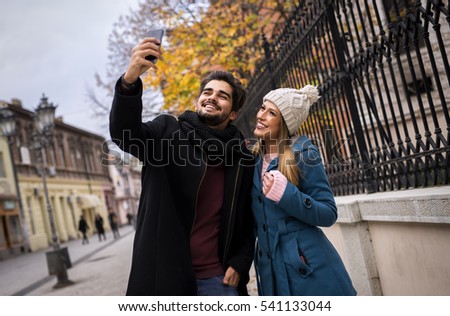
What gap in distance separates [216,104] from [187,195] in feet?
2.11

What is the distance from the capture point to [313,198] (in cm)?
269

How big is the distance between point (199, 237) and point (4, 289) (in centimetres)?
1220

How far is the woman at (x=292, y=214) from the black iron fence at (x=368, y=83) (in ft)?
3.33

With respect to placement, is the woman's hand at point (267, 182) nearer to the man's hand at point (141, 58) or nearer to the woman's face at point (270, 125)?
the woman's face at point (270, 125)

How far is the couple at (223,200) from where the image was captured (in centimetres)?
262

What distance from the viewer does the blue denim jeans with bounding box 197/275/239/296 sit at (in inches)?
111

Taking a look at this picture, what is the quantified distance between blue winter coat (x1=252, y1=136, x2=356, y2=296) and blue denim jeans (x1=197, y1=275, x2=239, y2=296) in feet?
0.79

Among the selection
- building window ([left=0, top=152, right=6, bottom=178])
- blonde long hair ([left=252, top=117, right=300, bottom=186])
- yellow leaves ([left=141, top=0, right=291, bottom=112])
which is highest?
building window ([left=0, top=152, right=6, bottom=178])

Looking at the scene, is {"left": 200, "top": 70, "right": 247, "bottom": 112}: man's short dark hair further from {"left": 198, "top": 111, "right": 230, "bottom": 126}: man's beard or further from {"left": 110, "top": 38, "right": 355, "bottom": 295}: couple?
{"left": 198, "top": 111, "right": 230, "bottom": 126}: man's beard

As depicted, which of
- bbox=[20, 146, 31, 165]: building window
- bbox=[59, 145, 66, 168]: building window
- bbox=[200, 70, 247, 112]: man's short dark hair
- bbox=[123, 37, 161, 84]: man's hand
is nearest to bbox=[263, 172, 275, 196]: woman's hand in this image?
bbox=[200, 70, 247, 112]: man's short dark hair

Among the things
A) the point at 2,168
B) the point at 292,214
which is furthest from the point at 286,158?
the point at 2,168
